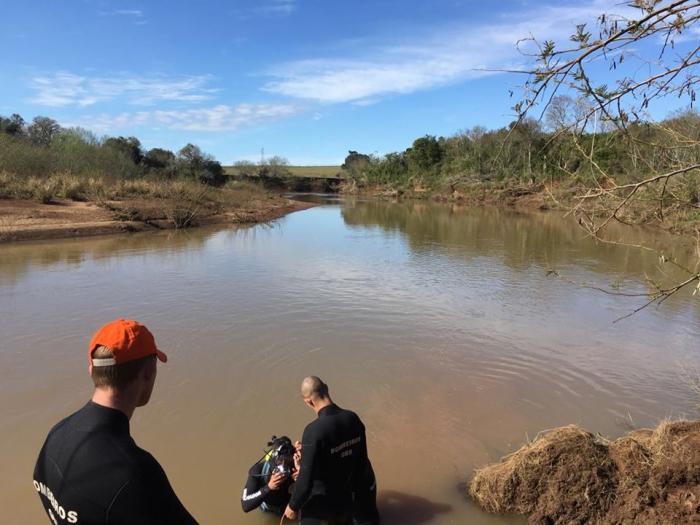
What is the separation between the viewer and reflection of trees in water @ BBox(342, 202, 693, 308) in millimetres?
16609

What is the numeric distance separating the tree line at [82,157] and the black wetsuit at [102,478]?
30154 millimetres

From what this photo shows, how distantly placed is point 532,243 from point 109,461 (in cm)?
2250

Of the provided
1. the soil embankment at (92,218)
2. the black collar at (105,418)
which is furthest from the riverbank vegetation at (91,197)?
the black collar at (105,418)

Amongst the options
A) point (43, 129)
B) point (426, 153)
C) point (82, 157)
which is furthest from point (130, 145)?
point (426, 153)

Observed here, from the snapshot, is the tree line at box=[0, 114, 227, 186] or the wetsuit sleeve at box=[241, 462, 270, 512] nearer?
the wetsuit sleeve at box=[241, 462, 270, 512]

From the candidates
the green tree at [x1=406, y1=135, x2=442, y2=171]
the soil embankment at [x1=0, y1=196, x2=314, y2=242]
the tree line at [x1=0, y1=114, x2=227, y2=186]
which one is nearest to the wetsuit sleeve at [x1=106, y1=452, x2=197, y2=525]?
the soil embankment at [x1=0, y1=196, x2=314, y2=242]

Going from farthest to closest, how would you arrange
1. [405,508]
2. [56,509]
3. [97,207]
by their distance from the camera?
[97,207]
[405,508]
[56,509]

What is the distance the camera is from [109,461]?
1627 mm

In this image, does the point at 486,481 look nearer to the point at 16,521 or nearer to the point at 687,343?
the point at 16,521

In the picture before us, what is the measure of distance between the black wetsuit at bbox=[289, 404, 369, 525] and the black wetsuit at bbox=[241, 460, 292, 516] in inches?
18.0

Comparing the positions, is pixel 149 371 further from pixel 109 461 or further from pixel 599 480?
pixel 599 480

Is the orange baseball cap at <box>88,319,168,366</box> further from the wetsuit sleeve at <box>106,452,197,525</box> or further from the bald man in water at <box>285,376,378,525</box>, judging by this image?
the bald man in water at <box>285,376,378,525</box>

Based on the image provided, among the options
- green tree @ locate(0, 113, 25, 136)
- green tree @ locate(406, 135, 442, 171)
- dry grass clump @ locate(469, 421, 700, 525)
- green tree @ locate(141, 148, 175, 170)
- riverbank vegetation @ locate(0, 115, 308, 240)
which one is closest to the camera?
dry grass clump @ locate(469, 421, 700, 525)

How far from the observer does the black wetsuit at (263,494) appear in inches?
152
